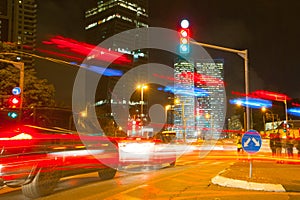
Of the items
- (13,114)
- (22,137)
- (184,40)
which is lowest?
(22,137)

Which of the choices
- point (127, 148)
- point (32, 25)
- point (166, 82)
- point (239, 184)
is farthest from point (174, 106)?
point (32, 25)

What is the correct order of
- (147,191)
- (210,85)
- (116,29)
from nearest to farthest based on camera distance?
(147,191) < (210,85) < (116,29)

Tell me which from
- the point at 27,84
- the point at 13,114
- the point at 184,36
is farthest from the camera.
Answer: the point at 27,84

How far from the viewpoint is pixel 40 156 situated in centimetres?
1021

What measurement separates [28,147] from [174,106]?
5943cm

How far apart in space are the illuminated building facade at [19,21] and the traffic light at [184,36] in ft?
318

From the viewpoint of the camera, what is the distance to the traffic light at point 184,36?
15172 mm

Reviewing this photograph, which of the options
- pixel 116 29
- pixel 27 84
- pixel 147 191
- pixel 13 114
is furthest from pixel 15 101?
pixel 116 29

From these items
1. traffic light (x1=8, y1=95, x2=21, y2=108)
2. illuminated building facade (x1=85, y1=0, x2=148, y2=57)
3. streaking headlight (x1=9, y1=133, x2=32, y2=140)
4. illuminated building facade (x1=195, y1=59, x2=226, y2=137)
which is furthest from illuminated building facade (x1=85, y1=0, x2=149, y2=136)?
streaking headlight (x1=9, y1=133, x2=32, y2=140)

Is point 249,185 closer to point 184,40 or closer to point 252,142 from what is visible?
point 252,142

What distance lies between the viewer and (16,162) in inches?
377

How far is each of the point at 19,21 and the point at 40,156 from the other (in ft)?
398

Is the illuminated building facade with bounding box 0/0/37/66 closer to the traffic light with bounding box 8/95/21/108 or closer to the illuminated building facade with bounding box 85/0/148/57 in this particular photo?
the illuminated building facade with bounding box 85/0/148/57

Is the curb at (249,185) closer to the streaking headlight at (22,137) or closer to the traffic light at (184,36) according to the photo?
the traffic light at (184,36)
